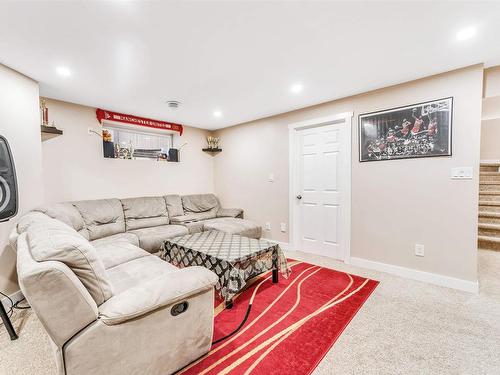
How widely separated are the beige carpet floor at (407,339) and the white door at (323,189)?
109cm

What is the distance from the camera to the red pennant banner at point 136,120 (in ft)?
11.4

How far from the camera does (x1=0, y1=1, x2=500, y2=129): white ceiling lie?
1521 millimetres

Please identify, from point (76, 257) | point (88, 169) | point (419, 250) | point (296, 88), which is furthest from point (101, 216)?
point (419, 250)

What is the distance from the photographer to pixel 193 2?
4.74 feet

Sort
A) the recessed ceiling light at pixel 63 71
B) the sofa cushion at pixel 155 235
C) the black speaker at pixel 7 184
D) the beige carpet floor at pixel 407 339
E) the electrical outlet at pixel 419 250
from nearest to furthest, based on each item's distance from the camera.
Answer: the beige carpet floor at pixel 407 339, the black speaker at pixel 7 184, the recessed ceiling light at pixel 63 71, the electrical outlet at pixel 419 250, the sofa cushion at pixel 155 235

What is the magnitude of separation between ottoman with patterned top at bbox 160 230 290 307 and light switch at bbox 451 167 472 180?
1972mm

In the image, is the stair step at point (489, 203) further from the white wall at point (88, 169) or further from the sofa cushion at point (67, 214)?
the sofa cushion at point (67, 214)

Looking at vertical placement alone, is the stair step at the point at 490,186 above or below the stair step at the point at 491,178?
below

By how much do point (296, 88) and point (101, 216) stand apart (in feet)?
9.87

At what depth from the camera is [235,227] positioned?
353cm

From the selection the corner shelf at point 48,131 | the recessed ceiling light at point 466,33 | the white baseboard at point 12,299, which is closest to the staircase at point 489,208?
the recessed ceiling light at point 466,33

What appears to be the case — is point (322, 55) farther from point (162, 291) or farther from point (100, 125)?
point (100, 125)

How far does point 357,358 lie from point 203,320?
1.03 metres

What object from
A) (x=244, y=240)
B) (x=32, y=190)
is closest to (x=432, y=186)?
(x=244, y=240)
